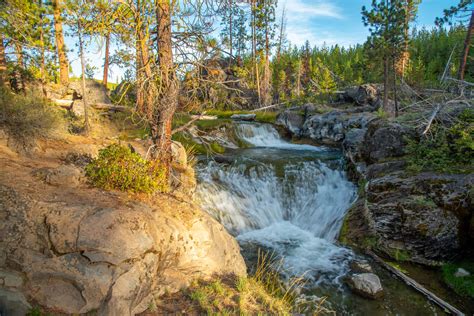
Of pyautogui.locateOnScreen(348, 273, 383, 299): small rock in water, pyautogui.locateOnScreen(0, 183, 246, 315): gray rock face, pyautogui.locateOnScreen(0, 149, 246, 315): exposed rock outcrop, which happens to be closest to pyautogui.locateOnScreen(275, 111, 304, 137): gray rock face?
pyautogui.locateOnScreen(348, 273, 383, 299): small rock in water

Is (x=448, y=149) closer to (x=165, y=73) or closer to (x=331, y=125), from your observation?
(x=165, y=73)

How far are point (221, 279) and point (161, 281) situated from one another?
1389 millimetres

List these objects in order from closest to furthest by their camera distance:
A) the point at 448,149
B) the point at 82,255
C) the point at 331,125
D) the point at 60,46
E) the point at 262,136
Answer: the point at 82,255 < the point at 448,149 < the point at 60,46 < the point at 331,125 < the point at 262,136

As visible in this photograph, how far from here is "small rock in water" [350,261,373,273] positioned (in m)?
7.98

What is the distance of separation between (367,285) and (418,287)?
4.55 feet

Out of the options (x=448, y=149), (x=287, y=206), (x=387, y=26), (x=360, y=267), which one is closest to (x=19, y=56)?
(x=287, y=206)

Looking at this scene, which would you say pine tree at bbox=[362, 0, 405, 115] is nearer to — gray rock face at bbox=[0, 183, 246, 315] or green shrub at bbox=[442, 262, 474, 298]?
green shrub at bbox=[442, 262, 474, 298]

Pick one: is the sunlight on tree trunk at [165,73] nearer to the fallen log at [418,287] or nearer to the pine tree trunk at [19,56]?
the fallen log at [418,287]

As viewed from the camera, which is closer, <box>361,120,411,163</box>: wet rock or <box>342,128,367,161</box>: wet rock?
<box>361,120,411,163</box>: wet rock

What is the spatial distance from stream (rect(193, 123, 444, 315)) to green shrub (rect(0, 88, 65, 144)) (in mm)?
5859

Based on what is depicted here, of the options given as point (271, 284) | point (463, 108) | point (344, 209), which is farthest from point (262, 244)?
point (463, 108)

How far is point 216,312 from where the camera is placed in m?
4.57

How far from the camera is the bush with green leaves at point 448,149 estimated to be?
9.07m

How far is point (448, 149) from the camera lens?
942 centimetres
